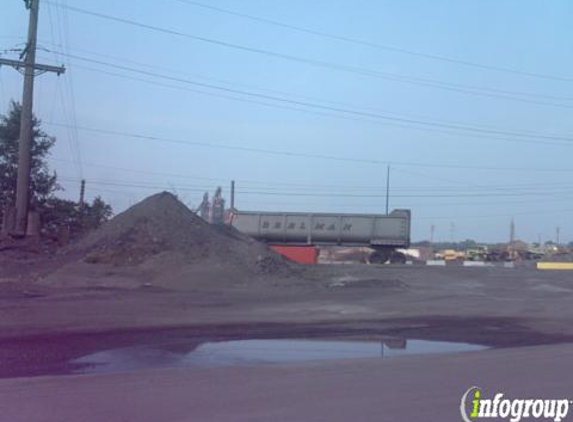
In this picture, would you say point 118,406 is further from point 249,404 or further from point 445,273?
point 445,273

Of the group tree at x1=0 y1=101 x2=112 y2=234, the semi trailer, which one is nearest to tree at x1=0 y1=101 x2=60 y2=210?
tree at x1=0 y1=101 x2=112 y2=234

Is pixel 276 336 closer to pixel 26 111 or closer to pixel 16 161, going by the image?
pixel 26 111

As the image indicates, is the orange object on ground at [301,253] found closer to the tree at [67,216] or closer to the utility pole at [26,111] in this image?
the tree at [67,216]

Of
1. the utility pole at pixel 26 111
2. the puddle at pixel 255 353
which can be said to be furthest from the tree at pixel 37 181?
the puddle at pixel 255 353

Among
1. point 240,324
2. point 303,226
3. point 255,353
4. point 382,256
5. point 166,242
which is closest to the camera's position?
point 255,353

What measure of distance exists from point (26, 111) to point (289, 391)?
101 feet

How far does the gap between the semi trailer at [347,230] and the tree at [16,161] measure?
56.2ft

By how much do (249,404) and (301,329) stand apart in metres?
9.57

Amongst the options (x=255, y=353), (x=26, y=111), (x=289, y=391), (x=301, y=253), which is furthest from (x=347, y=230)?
(x=289, y=391)

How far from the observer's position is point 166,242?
36500 millimetres

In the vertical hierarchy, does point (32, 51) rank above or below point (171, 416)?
above

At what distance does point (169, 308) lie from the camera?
2355cm

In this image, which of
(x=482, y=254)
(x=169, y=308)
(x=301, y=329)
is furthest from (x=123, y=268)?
(x=482, y=254)

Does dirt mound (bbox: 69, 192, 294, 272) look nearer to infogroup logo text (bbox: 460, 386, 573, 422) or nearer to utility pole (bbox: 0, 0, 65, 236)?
utility pole (bbox: 0, 0, 65, 236)
